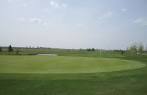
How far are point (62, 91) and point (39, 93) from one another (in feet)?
4.30

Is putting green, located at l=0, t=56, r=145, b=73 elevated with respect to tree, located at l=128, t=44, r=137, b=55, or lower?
lower

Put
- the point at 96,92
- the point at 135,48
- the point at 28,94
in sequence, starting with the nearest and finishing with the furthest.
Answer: the point at 28,94
the point at 96,92
the point at 135,48

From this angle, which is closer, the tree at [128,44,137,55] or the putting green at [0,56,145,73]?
the putting green at [0,56,145,73]

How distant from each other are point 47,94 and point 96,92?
279 centimetres

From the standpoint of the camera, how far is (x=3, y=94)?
954 cm

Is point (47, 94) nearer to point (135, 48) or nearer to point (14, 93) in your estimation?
point (14, 93)

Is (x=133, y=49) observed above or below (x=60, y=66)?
above

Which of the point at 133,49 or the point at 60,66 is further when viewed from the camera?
the point at 133,49

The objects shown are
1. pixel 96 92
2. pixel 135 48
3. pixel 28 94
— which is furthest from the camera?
pixel 135 48

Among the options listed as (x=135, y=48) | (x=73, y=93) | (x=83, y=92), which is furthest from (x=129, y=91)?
(x=135, y=48)

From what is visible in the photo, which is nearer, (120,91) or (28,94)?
(28,94)

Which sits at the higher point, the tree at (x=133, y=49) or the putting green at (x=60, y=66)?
the tree at (x=133, y=49)

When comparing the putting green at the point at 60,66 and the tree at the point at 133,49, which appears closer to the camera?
the putting green at the point at 60,66

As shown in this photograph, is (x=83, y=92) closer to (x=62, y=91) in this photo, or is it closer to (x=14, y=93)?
(x=62, y=91)
